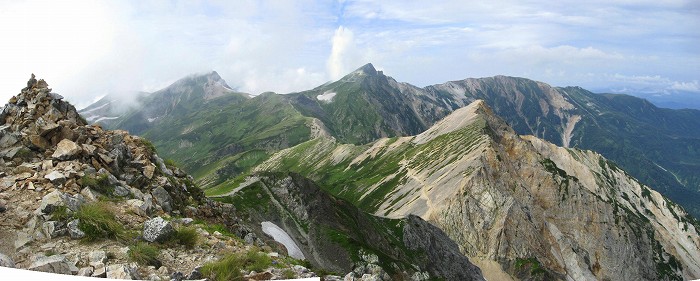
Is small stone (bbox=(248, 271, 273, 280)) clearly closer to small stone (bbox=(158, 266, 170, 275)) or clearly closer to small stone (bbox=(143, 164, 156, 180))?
small stone (bbox=(158, 266, 170, 275))

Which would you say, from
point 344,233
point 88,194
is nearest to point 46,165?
point 88,194

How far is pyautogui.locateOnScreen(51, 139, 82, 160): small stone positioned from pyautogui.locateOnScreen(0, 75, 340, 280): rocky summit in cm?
4

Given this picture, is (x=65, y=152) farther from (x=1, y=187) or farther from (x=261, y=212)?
(x=261, y=212)

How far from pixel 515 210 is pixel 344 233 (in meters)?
57.5

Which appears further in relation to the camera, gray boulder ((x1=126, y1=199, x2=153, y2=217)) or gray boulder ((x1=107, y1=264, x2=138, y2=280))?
gray boulder ((x1=126, y1=199, x2=153, y2=217))

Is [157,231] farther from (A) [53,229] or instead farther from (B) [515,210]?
(B) [515,210]

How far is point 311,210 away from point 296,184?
302 inches

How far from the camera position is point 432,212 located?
114 meters

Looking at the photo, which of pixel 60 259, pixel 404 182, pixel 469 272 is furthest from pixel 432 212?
pixel 60 259

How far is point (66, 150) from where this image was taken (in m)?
16.1

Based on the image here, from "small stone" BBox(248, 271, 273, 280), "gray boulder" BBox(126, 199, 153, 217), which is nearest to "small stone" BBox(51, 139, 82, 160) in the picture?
"gray boulder" BBox(126, 199, 153, 217)

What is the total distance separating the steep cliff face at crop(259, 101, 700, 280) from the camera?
4417 inches

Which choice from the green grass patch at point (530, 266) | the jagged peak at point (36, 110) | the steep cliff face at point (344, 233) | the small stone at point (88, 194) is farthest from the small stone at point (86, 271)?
the green grass patch at point (530, 266)

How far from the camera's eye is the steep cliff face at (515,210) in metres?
112
